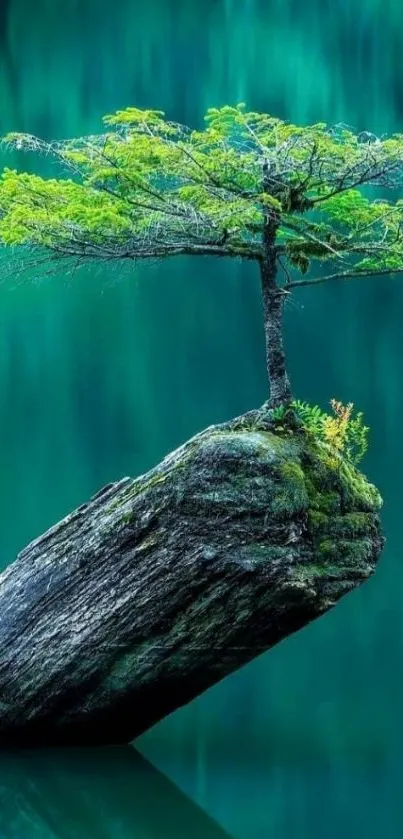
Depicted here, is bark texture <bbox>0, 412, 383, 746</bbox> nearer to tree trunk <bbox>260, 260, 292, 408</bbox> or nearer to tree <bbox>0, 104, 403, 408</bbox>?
tree trunk <bbox>260, 260, 292, 408</bbox>

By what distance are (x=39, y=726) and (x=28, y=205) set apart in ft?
9.30

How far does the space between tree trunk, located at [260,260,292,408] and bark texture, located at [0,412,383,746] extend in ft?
0.60

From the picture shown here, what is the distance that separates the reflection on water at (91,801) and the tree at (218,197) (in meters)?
2.17

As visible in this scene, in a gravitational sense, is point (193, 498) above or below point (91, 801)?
above

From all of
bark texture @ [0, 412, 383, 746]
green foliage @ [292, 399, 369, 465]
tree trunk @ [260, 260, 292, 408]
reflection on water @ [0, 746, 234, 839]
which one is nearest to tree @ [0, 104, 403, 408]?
tree trunk @ [260, 260, 292, 408]

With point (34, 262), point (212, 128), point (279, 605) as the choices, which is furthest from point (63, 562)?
point (212, 128)

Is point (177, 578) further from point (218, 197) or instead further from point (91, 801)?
point (218, 197)

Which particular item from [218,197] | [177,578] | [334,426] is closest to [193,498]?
[177,578]

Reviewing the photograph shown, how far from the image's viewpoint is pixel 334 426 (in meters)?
6.39

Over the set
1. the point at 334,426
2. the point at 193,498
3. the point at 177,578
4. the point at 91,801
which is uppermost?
the point at 334,426

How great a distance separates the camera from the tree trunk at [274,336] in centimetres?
636

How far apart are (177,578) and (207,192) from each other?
1.95 meters

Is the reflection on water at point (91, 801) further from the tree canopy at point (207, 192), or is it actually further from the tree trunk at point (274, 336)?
the tree canopy at point (207, 192)

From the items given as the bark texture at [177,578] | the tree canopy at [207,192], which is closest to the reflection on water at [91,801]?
the bark texture at [177,578]
